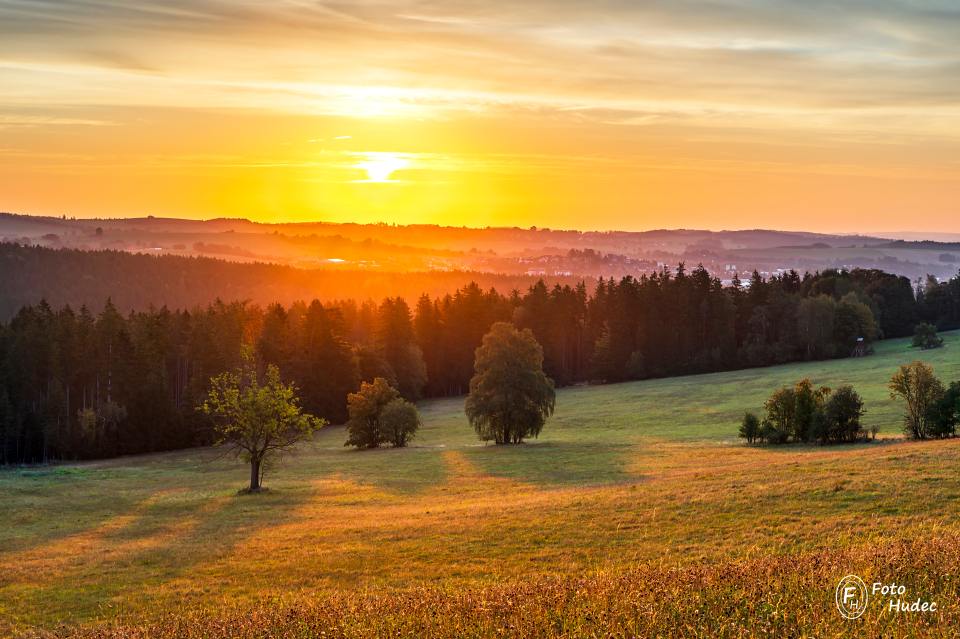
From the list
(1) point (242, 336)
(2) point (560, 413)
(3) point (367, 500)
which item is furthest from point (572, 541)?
(1) point (242, 336)

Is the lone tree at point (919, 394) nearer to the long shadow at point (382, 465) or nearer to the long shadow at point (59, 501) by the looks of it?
the long shadow at point (382, 465)

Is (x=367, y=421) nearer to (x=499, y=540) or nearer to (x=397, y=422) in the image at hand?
(x=397, y=422)

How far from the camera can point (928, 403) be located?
51.8 m

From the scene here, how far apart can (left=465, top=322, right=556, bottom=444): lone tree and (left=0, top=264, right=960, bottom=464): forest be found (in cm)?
3901

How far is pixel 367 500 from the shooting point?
4497cm

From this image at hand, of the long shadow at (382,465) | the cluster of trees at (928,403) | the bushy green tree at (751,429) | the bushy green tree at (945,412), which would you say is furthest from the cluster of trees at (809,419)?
the long shadow at (382,465)

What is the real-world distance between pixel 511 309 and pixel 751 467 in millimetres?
100969

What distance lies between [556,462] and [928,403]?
24.8 m

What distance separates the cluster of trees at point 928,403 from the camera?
168 ft

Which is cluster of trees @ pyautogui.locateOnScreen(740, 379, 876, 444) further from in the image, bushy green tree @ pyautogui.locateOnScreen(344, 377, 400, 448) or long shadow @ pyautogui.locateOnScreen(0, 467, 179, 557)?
long shadow @ pyautogui.locateOnScreen(0, 467, 179, 557)

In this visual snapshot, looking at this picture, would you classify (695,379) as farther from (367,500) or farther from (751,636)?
(751,636)

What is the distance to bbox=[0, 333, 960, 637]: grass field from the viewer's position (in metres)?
11.6

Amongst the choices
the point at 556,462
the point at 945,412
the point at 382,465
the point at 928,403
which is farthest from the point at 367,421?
the point at 945,412

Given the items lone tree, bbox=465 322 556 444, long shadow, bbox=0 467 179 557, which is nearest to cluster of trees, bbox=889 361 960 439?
lone tree, bbox=465 322 556 444
